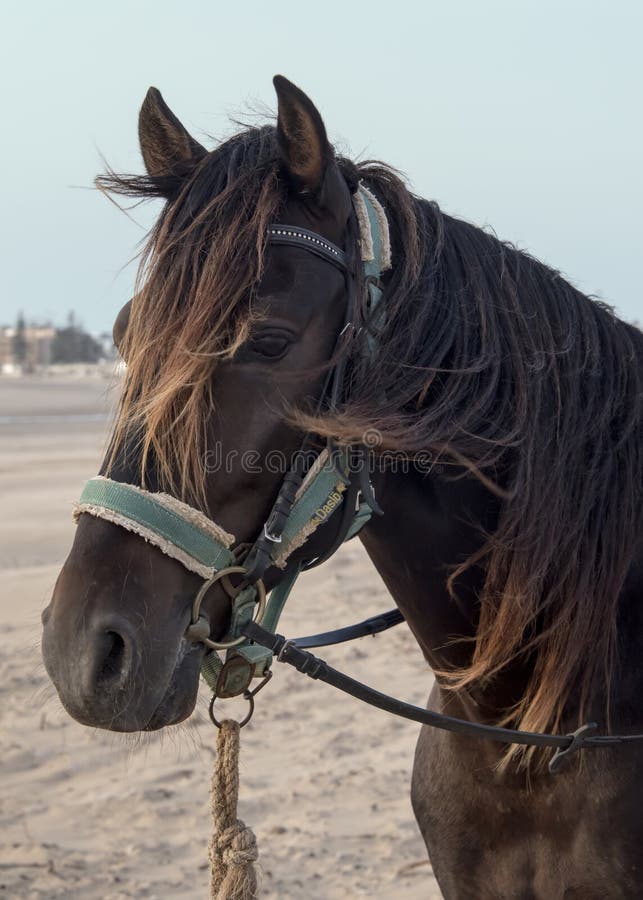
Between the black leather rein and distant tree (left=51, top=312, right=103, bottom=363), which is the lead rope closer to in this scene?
the black leather rein

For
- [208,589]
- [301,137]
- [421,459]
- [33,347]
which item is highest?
[33,347]

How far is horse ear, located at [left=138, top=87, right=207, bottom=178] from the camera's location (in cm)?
216

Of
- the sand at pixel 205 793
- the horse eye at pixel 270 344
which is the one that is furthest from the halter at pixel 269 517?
the sand at pixel 205 793

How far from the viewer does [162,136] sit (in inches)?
85.8

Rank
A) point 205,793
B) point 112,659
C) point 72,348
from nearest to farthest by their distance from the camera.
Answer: point 112,659 < point 205,793 < point 72,348

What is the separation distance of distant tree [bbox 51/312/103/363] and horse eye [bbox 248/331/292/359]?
260ft

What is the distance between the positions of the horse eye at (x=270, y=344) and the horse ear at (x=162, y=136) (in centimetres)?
52

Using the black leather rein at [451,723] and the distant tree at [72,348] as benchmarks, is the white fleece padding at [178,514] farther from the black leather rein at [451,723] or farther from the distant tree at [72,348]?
the distant tree at [72,348]

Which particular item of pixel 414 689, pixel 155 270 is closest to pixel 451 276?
pixel 155 270

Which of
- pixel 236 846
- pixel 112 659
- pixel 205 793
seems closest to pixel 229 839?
pixel 236 846

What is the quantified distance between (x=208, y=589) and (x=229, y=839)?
0.68 meters

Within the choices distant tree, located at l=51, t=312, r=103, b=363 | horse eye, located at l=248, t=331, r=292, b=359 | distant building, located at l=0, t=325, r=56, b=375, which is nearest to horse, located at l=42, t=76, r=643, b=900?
horse eye, located at l=248, t=331, r=292, b=359

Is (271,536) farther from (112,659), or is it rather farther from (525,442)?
(525,442)

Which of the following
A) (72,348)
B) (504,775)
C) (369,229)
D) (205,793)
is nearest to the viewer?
(369,229)
